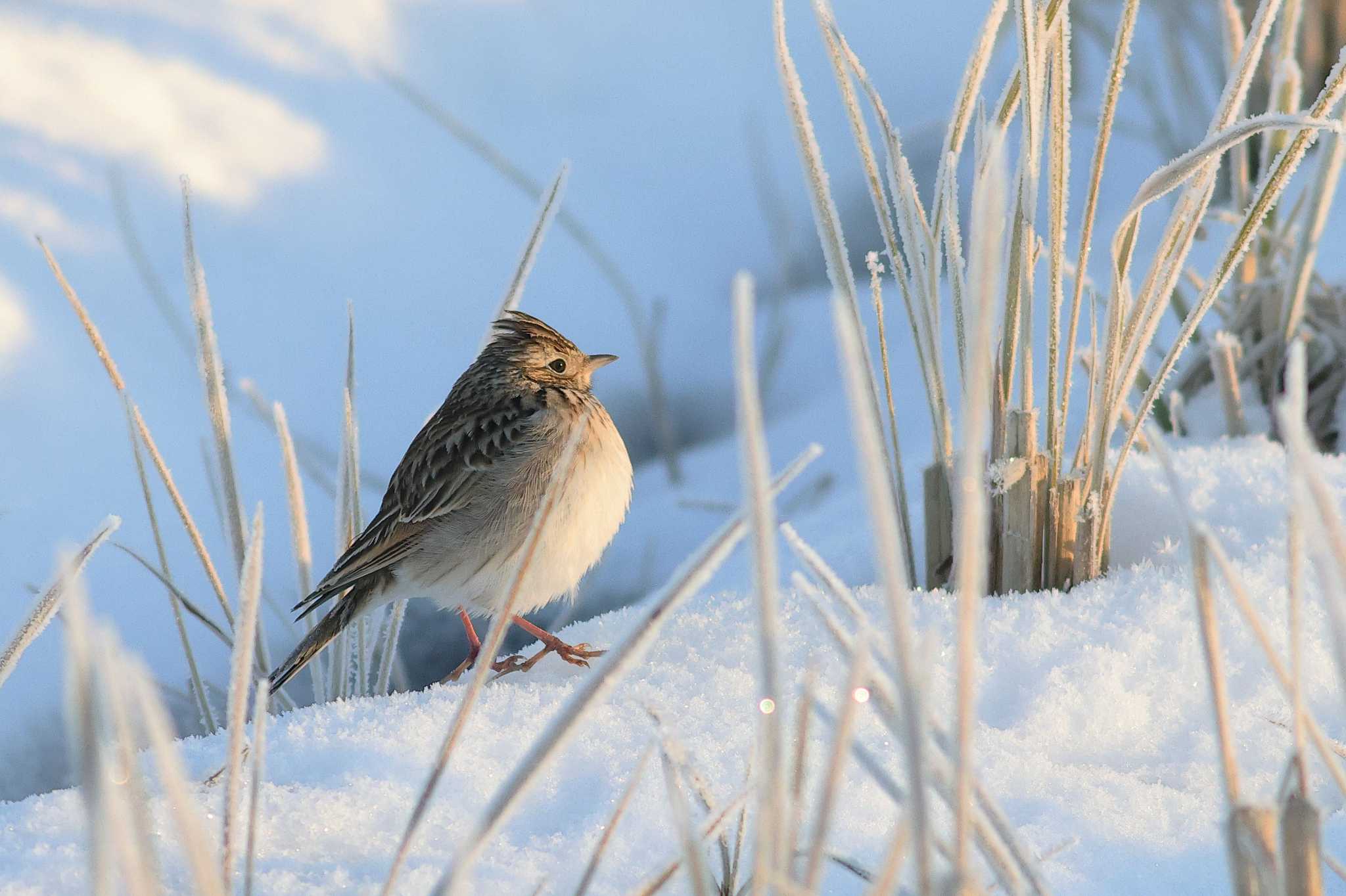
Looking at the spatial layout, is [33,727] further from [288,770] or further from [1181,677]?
[1181,677]

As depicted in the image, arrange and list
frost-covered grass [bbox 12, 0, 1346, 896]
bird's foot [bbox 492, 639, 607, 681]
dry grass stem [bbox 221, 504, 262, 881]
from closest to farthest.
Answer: frost-covered grass [bbox 12, 0, 1346, 896]
dry grass stem [bbox 221, 504, 262, 881]
bird's foot [bbox 492, 639, 607, 681]

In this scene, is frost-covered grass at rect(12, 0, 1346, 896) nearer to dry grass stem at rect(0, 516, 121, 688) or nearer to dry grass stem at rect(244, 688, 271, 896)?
dry grass stem at rect(244, 688, 271, 896)

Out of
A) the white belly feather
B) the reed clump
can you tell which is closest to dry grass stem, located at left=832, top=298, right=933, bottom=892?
the reed clump

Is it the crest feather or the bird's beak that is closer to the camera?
the crest feather

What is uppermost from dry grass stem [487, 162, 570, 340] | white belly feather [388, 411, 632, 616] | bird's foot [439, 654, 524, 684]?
dry grass stem [487, 162, 570, 340]

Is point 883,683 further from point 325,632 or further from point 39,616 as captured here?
point 325,632

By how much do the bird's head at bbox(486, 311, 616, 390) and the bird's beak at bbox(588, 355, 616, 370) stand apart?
2 centimetres

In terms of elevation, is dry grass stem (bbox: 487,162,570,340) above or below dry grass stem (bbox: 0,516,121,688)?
above

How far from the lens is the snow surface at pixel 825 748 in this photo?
1.21 meters

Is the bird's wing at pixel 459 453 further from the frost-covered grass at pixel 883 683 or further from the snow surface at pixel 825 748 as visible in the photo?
the snow surface at pixel 825 748

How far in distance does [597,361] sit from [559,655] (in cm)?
73

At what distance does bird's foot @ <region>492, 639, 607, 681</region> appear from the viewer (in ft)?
6.12

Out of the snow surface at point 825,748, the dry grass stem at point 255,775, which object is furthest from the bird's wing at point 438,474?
the dry grass stem at point 255,775

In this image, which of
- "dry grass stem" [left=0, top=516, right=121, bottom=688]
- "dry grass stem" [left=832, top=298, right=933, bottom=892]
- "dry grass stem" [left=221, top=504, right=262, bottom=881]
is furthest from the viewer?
"dry grass stem" [left=0, top=516, right=121, bottom=688]
